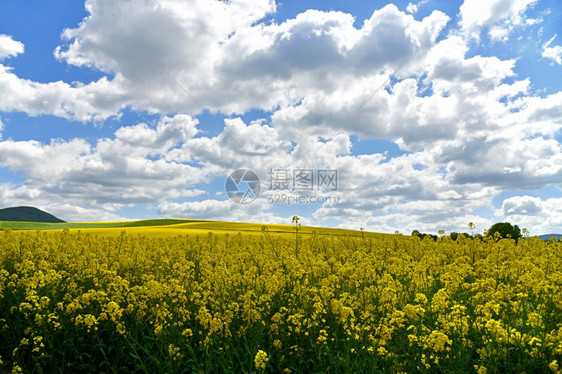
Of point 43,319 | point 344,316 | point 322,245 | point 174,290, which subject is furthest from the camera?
point 322,245

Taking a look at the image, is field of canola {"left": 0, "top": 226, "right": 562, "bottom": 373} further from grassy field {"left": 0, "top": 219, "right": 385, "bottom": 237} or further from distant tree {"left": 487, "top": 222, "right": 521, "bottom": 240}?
distant tree {"left": 487, "top": 222, "right": 521, "bottom": 240}

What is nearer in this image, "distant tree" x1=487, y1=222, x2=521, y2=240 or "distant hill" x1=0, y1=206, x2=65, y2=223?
"distant tree" x1=487, y1=222, x2=521, y2=240

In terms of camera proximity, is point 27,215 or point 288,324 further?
point 27,215

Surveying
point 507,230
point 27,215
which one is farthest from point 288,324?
point 27,215

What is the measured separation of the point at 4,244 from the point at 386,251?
10.7m

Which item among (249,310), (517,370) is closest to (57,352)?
(249,310)

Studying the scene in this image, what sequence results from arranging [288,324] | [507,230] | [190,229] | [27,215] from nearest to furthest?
[288,324], [507,230], [190,229], [27,215]

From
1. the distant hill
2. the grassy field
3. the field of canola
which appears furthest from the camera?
the distant hill

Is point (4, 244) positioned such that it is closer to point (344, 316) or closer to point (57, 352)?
point (57, 352)

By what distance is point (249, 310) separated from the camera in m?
5.80

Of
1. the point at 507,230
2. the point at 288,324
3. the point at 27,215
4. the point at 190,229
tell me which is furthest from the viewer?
the point at 27,215

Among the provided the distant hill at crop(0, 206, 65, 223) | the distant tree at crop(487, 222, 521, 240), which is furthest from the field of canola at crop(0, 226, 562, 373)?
the distant hill at crop(0, 206, 65, 223)

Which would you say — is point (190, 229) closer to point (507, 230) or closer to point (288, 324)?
point (507, 230)

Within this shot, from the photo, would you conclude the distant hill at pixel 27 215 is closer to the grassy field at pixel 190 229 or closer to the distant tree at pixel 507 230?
the grassy field at pixel 190 229
